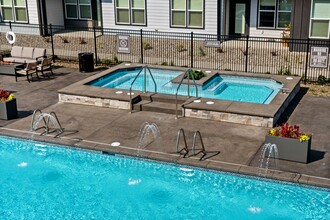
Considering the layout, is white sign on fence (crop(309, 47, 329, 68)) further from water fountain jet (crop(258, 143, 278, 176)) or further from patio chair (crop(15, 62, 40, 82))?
patio chair (crop(15, 62, 40, 82))

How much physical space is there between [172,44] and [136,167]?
1498 centimetres

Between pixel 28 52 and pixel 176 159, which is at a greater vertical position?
pixel 28 52

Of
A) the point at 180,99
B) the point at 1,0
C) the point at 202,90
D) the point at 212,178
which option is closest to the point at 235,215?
the point at 212,178

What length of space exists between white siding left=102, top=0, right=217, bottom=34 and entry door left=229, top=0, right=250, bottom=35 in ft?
4.10

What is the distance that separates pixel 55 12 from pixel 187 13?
388 inches

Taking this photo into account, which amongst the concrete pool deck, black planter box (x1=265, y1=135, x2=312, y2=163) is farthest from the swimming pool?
black planter box (x1=265, y1=135, x2=312, y2=163)

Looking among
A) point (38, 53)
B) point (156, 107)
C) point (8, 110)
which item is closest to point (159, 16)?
point (38, 53)

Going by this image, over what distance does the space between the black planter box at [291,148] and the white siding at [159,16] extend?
1551cm

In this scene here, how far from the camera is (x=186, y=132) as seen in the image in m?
15.8

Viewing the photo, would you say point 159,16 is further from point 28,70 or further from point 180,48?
point 28,70

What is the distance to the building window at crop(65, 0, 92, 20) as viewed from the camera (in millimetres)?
32875

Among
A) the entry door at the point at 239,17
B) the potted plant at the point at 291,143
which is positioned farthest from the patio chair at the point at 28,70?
the potted plant at the point at 291,143

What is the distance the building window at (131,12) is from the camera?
29688 millimetres

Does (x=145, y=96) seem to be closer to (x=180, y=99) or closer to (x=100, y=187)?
(x=180, y=99)
